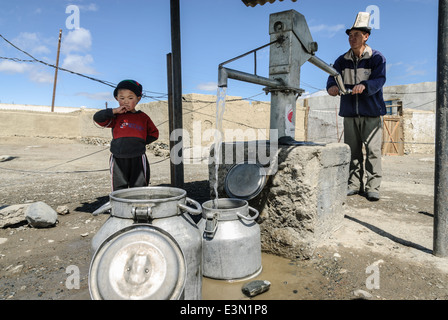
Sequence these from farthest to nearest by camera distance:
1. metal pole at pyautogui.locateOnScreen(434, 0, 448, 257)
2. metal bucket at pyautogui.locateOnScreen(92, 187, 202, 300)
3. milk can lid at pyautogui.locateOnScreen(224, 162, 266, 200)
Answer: milk can lid at pyautogui.locateOnScreen(224, 162, 266, 200), metal pole at pyautogui.locateOnScreen(434, 0, 448, 257), metal bucket at pyautogui.locateOnScreen(92, 187, 202, 300)

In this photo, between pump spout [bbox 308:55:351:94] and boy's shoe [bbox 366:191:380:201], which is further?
boy's shoe [bbox 366:191:380:201]

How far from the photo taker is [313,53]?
9.55 ft

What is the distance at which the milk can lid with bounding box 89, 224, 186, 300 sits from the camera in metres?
1.30

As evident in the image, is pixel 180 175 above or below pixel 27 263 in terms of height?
above

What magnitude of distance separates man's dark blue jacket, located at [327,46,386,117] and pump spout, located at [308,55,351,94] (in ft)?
0.48

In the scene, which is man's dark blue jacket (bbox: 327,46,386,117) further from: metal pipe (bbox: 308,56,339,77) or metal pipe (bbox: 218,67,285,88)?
metal pipe (bbox: 218,67,285,88)

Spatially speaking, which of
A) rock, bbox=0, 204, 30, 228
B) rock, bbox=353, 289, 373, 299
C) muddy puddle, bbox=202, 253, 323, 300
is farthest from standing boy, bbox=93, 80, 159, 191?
rock, bbox=353, 289, 373, 299

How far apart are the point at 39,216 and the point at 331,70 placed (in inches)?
133

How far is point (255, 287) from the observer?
1843 millimetres

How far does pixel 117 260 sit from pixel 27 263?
4.59ft

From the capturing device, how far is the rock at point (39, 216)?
9.59 ft

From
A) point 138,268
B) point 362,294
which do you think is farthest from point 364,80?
point 138,268
